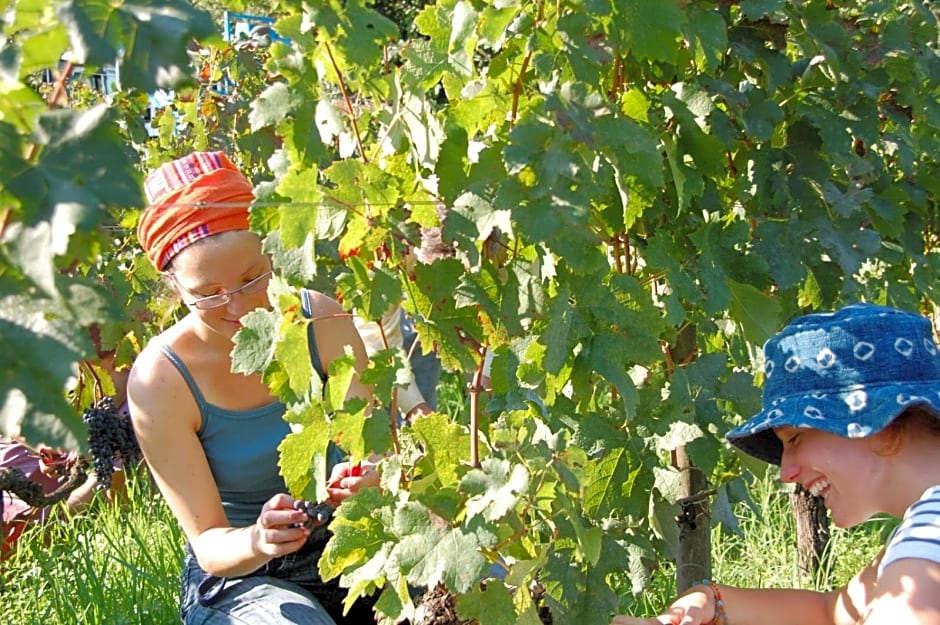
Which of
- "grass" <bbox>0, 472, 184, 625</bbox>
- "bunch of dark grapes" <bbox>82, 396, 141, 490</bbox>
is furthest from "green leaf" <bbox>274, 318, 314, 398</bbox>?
"grass" <bbox>0, 472, 184, 625</bbox>

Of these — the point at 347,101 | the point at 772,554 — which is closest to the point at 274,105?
the point at 347,101

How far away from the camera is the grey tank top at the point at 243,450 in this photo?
2.44m

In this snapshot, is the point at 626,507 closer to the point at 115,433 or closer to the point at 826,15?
the point at 826,15

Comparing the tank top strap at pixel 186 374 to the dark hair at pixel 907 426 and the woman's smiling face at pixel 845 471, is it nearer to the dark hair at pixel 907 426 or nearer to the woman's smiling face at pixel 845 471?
the woman's smiling face at pixel 845 471

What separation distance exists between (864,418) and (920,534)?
18 centimetres

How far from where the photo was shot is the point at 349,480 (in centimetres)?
204

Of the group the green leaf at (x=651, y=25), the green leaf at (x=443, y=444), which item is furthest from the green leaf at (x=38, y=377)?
the green leaf at (x=651, y=25)

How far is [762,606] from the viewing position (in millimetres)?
2012

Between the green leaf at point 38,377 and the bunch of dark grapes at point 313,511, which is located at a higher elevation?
the green leaf at point 38,377

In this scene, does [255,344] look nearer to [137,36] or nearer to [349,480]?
[349,480]

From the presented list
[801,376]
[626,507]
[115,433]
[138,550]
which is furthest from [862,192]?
[138,550]

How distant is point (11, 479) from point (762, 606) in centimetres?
176

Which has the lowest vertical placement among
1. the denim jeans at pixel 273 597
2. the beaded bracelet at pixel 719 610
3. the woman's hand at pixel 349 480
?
the denim jeans at pixel 273 597

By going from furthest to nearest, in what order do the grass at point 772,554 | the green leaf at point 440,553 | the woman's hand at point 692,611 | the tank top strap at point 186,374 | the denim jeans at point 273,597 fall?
the grass at point 772,554 < the tank top strap at point 186,374 < the denim jeans at point 273,597 < the woman's hand at point 692,611 < the green leaf at point 440,553
